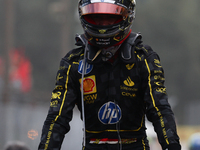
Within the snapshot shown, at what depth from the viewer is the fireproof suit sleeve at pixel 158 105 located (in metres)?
2.62

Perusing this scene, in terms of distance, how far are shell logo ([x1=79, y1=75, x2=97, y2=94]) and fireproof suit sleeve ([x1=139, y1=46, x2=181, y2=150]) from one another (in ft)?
1.25

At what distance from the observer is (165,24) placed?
1246 inches

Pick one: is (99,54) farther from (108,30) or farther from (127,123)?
(127,123)

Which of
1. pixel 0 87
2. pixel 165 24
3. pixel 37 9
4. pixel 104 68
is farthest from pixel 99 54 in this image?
pixel 165 24

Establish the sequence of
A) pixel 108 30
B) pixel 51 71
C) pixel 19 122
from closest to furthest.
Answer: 1. pixel 108 30
2. pixel 19 122
3. pixel 51 71

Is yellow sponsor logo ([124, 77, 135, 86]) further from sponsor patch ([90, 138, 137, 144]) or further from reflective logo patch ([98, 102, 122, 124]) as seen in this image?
sponsor patch ([90, 138, 137, 144])

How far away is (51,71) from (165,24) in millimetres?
10218

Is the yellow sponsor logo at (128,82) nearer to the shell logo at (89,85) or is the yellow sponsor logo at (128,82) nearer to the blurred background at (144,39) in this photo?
the shell logo at (89,85)

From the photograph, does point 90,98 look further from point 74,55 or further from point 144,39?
point 144,39

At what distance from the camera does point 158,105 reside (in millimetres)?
2740

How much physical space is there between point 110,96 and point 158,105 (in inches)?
15.1

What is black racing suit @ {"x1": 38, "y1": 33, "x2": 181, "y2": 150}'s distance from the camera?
2.88 metres

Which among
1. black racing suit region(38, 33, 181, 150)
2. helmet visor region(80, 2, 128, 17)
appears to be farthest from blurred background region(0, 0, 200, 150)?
helmet visor region(80, 2, 128, 17)

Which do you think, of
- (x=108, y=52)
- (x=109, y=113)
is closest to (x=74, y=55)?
(x=108, y=52)
